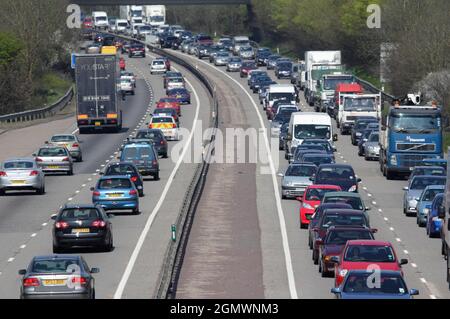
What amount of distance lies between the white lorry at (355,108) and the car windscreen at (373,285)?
4950 centimetres

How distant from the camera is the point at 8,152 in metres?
68.4

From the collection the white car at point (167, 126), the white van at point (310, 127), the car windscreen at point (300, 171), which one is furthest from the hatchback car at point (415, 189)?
the white car at point (167, 126)

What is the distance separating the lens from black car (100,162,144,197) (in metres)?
50.1

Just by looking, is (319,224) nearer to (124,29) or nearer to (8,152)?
(8,152)

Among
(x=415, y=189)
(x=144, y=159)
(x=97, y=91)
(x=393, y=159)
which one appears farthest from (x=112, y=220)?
(x=97, y=91)

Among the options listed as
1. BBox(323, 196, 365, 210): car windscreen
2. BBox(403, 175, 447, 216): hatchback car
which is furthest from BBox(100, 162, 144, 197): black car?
BBox(323, 196, 365, 210): car windscreen

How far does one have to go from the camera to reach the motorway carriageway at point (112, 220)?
33.2 metres

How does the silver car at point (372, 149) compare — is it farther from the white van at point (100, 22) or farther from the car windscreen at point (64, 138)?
the white van at point (100, 22)

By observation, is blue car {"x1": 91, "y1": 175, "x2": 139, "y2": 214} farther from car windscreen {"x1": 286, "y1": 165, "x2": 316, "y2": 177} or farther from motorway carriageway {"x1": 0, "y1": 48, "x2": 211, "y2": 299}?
car windscreen {"x1": 286, "y1": 165, "x2": 316, "y2": 177}

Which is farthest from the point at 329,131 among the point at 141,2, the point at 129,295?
the point at 141,2

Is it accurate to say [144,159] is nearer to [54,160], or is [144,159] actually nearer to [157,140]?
[54,160]

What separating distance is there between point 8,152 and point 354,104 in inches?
755

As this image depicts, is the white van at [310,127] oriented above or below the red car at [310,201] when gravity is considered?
below
